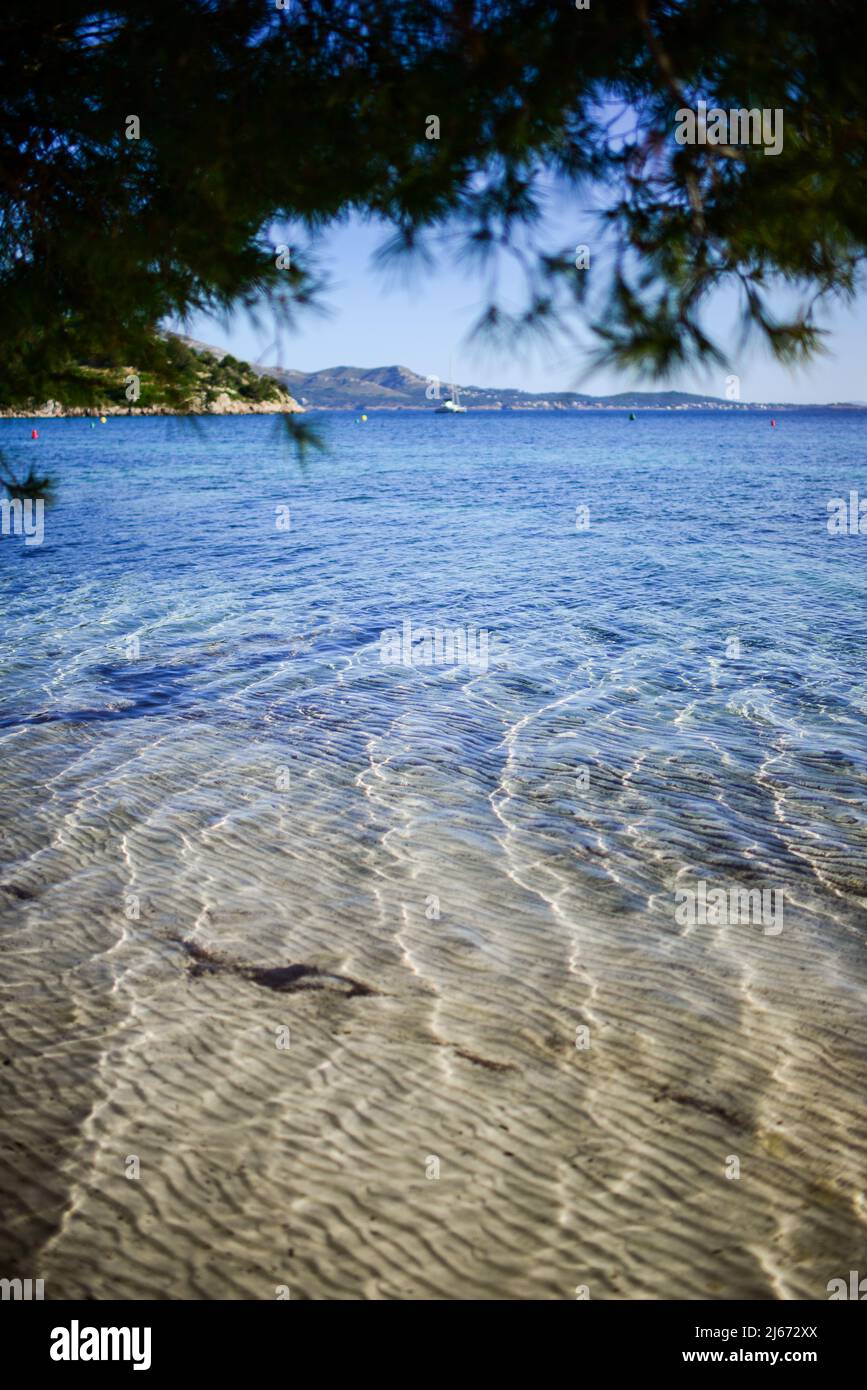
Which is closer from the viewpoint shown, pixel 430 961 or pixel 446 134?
pixel 446 134

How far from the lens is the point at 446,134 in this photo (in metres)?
3.76

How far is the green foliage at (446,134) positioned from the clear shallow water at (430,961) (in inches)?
50.8

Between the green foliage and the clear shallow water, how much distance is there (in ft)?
4.23

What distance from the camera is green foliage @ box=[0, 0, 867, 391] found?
3.52m

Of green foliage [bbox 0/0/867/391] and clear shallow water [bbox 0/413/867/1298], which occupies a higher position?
green foliage [bbox 0/0/867/391]

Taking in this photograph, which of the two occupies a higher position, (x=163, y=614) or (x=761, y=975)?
(x=163, y=614)

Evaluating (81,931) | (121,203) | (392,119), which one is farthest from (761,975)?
(121,203)

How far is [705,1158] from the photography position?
4438mm

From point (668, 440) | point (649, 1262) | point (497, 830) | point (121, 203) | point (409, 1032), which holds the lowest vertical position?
point (649, 1262)

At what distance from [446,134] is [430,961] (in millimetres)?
4785

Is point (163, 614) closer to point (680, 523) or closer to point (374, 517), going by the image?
point (374, 517)

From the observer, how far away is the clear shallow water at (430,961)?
4.07 meters

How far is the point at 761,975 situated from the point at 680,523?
28.2 m
